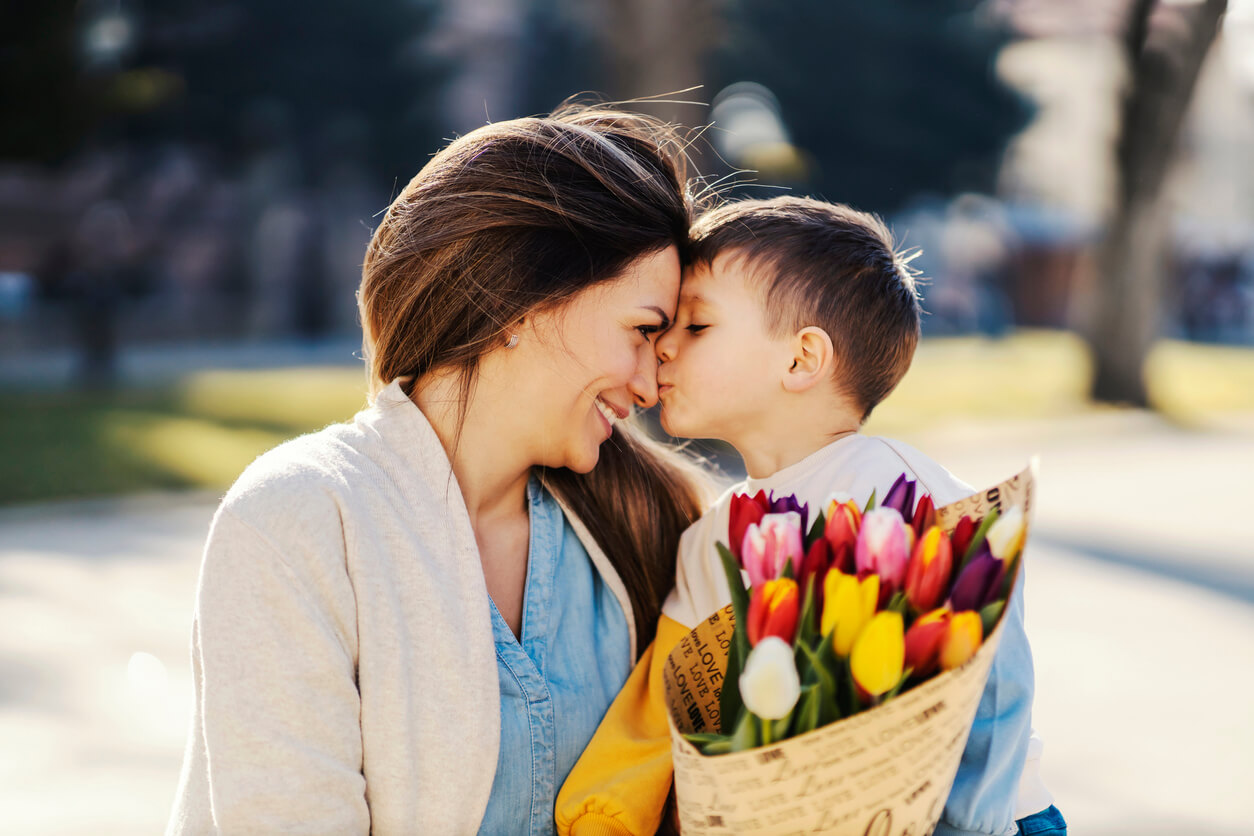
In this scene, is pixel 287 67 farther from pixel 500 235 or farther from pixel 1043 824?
pixel 1043 824

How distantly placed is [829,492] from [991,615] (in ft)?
2.58

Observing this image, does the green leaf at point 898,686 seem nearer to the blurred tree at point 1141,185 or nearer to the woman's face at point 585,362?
the woman's face at point 585,362

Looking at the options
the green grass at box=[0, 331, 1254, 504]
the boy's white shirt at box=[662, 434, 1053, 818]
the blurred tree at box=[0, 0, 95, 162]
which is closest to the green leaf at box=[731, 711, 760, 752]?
the boy's white shirt at box=[662, 434, 1053, 818]

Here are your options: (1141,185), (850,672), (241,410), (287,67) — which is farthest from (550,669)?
(287,67)

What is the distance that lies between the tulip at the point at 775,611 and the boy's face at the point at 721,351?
0.92 meters

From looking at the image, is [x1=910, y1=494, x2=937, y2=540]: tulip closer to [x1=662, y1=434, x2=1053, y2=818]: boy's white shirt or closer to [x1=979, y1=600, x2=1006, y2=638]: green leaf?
[x1=979, y1=600, x2=1006, y2=638]: green leaf

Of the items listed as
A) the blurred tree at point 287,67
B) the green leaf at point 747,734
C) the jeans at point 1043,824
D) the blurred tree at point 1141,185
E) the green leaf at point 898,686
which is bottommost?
the jeans at point 1043,824

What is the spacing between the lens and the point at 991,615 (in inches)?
49.9

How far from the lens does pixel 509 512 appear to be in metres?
2.11

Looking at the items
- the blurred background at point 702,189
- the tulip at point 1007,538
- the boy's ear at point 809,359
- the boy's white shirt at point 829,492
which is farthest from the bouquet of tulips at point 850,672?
the blurred background at point 702,189

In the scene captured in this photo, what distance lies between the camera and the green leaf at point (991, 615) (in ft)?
4.16

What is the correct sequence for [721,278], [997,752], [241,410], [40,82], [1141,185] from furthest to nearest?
[1141,185] → [40,82] → [241,410] → [721,278] → [997,752]

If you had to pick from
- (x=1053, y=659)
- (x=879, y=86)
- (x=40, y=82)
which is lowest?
(x=1053, y=659)

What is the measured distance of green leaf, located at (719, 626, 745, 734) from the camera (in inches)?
55.7
